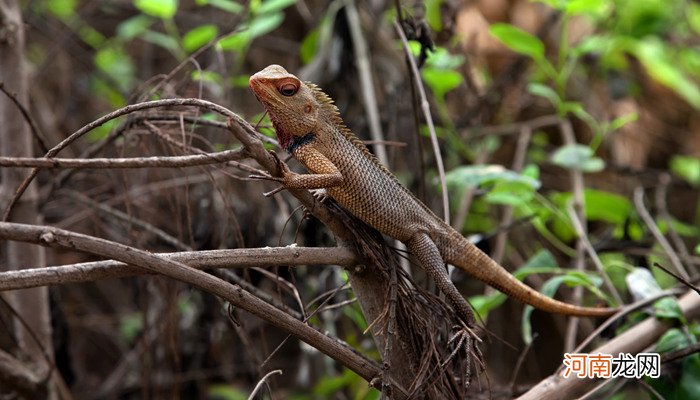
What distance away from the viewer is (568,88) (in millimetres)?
5836

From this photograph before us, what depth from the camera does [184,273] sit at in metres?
1.66

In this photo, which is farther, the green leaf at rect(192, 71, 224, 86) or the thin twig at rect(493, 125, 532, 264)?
the thin twig at rect(493, 125, 532, 264)

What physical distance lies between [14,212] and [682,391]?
276cm

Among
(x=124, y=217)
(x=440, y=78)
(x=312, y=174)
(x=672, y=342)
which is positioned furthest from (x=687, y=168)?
(x=124, y=217)

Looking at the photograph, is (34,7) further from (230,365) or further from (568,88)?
(568,88)

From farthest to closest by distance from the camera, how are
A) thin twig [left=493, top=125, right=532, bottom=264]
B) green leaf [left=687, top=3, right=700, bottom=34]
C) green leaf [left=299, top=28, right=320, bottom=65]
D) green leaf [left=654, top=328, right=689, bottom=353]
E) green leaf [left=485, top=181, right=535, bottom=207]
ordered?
green leaf [left=687, top=3, right=700, bottom=34], green leaf [left=299, top=28, right=320, bottom=65], thin twig [left=493, top=125, right=532, bottom=264], green leaf [left=485, top=181, right=535, bottom=207], green leaf [left=654, top=328, right=689, bottom=353]

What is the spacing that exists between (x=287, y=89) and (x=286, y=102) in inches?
1.9

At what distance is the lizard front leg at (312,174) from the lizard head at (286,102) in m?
0.07

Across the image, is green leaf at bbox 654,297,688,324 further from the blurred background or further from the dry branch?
the blurred background

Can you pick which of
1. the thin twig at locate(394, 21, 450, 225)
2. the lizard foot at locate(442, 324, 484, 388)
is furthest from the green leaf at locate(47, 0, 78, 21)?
the lizard foot at locate(442, 324, 484, 388)

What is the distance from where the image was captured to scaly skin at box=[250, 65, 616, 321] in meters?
2.39

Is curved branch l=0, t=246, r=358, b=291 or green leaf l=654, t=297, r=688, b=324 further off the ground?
curved branch l=0, t=246, r=358, b=291

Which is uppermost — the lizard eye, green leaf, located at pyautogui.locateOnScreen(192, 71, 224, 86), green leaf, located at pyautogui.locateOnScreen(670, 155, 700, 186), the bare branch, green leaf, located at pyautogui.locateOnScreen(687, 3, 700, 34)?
the bare branch

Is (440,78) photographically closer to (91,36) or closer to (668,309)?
(668,309)
